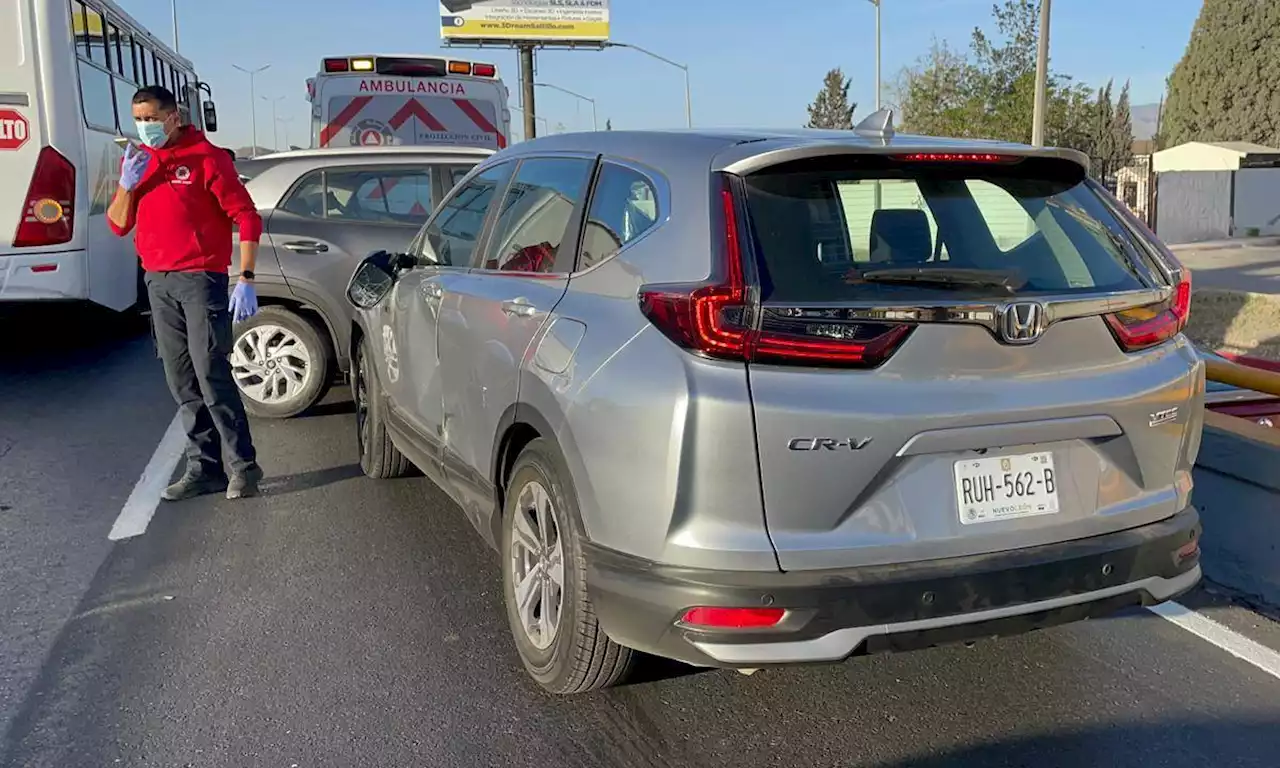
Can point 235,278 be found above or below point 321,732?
above

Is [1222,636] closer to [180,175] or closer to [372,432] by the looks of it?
[372,432]

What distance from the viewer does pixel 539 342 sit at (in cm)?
333

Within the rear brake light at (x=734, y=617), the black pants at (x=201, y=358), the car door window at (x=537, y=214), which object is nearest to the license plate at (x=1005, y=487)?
the rear brake light at (x=734, y=617)

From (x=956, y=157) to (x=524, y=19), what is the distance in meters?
33.8

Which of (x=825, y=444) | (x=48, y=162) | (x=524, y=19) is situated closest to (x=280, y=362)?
(x=48, y=162)

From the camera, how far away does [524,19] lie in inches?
1367

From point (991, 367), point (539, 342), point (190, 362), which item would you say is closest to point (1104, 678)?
point (991, 367)

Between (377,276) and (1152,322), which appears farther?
(377,276)

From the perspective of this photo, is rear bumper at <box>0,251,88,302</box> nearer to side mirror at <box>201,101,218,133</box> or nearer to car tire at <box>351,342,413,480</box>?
car tire at <box>351,342,413,480</box>

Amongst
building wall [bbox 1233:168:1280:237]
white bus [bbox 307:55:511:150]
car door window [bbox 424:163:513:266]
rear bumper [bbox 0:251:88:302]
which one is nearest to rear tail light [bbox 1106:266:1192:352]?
car door window [bbox 424:163:513:266]

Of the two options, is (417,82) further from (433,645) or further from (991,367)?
(991,367)

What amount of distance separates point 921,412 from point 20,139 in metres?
7.55

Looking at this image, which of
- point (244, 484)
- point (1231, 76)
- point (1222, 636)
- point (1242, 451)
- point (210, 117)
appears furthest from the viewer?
point (1231, 76)

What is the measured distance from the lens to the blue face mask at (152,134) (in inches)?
202
